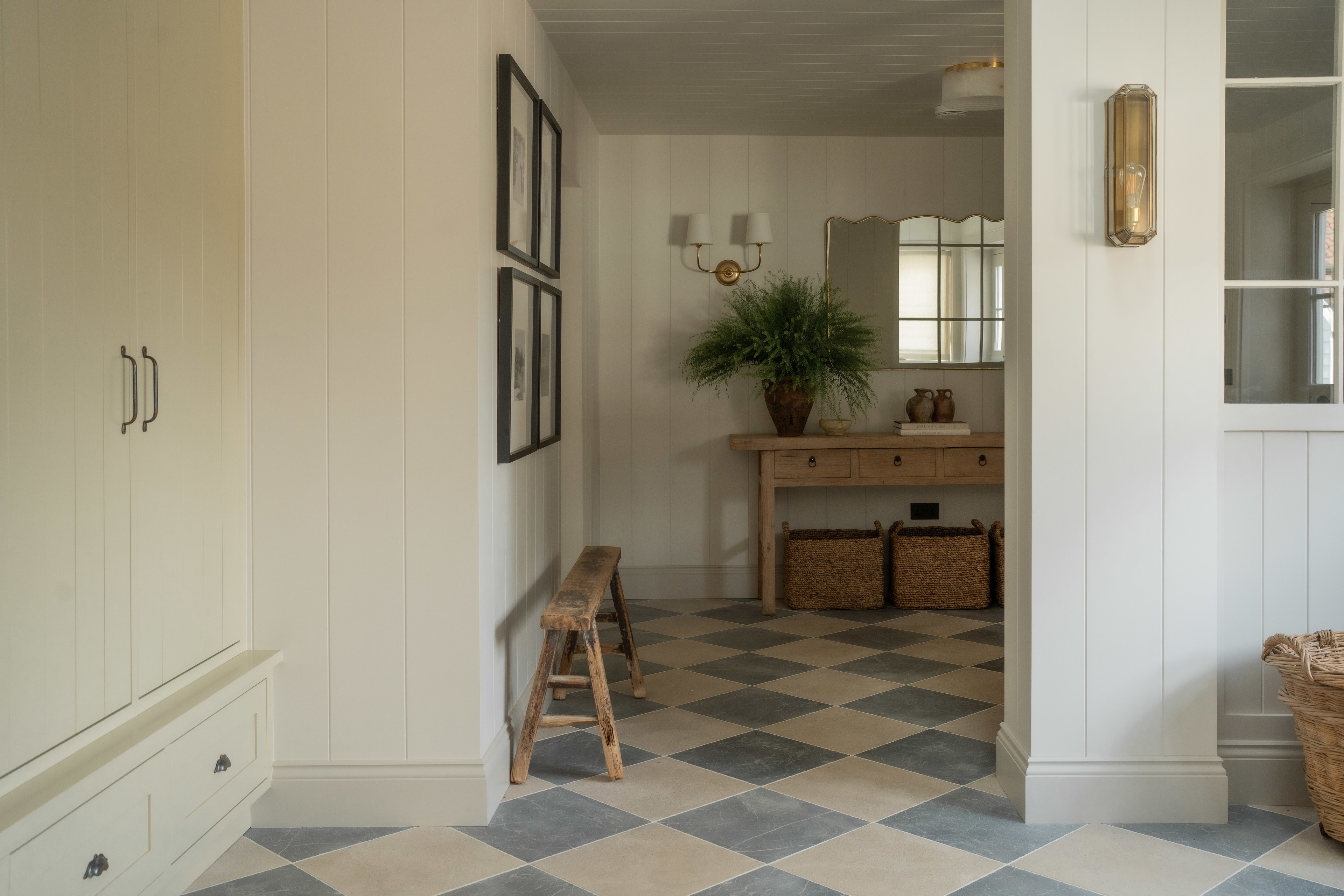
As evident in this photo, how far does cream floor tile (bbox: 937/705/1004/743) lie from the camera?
10.2ft

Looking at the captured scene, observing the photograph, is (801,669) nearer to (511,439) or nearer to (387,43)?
(511,439)

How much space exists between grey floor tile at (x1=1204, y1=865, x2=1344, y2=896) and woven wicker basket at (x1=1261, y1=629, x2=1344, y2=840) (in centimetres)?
22

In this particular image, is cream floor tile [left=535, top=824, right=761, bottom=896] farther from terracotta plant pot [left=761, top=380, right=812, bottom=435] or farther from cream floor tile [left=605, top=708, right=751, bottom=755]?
terracotta plant pot [left=761, top=380, right=812, bottom=435]

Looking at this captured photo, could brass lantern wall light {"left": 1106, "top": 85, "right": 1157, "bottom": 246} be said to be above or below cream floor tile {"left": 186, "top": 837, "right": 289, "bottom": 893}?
above

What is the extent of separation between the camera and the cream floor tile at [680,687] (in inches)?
138

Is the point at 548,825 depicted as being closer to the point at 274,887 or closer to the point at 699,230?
the point at 274,887

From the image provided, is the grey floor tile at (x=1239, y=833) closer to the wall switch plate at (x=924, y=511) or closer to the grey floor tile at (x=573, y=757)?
the grey floor tile at (x=573, y=757)

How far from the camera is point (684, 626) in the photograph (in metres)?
4.60

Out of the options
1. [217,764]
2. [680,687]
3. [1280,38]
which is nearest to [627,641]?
[680,687]

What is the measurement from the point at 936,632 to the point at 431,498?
2.79 metres

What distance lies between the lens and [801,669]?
386 cm

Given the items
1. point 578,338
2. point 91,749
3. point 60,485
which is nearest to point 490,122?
point 60,485

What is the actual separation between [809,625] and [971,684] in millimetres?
→ 1076

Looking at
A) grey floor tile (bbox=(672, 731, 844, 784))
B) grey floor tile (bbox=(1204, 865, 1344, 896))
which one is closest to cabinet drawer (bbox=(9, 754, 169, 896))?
grey floor tile (bbox=(1204, 865, 1344, 896))
